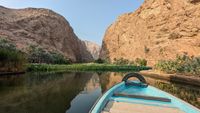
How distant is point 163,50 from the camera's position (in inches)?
2653

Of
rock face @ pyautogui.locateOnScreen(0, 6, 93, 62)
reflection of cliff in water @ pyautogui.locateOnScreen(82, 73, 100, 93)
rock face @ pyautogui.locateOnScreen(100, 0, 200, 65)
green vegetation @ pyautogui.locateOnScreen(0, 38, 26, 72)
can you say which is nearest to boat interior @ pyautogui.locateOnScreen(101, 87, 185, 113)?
reflection of cliff in water @ pyautogui.locateOnScreen(82, 73, 100, 93)

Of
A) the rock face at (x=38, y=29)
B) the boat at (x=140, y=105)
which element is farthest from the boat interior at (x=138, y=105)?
the rock face at (x=38, y=29)

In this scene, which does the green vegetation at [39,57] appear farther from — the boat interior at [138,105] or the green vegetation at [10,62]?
the boat interior at [138,105]

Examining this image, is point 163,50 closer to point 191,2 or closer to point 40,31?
point 191,2

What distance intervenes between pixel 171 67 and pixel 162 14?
50.8 meters

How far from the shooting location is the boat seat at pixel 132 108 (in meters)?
4.39

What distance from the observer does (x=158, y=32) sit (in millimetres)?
75562

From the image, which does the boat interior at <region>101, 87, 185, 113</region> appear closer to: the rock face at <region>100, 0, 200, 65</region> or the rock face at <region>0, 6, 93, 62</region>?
the rock face at <region>100, 0, 200, 65</region>

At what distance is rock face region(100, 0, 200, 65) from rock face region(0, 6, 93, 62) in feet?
86.0

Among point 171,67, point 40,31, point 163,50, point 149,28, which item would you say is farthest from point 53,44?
point 171,67

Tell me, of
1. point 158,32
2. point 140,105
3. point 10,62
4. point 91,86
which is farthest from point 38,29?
point 140,105

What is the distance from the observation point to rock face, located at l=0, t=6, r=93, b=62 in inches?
3505

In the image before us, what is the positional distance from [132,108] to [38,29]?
338ft

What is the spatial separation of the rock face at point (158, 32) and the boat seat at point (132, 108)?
5530 centimetres
